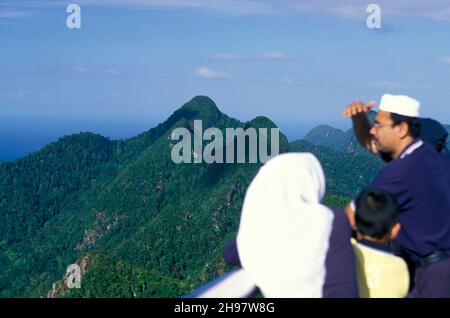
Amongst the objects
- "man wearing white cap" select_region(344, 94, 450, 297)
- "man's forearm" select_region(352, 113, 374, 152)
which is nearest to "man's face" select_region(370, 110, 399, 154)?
"man wearing white cap" select_region(344, 94, 450, 297)

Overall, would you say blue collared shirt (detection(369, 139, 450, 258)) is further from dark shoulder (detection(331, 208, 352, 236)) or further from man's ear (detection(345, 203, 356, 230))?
dark shoulder (detection(331, 208, 352, 236))

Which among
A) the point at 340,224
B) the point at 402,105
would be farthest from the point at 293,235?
the point at 402,105

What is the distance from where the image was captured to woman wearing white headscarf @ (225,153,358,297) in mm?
2326

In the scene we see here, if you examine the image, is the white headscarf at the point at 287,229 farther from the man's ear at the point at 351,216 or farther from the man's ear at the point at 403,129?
the man's ear at the point at 403,129

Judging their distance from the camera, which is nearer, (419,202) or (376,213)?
(376,213)

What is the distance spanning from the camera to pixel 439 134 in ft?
11.7

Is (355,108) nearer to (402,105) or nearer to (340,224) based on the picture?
(402,105)

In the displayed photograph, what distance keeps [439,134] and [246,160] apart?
65.1 metres

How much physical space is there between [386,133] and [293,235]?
1.28 meters

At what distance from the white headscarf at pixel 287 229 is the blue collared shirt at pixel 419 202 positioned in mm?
735

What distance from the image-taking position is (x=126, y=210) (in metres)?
68.0

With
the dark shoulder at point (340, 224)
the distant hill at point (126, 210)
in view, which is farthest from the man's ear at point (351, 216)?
the distant hill at point (126, 210)

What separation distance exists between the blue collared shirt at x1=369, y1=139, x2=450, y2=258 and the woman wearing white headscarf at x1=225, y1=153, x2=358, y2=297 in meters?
0.68
